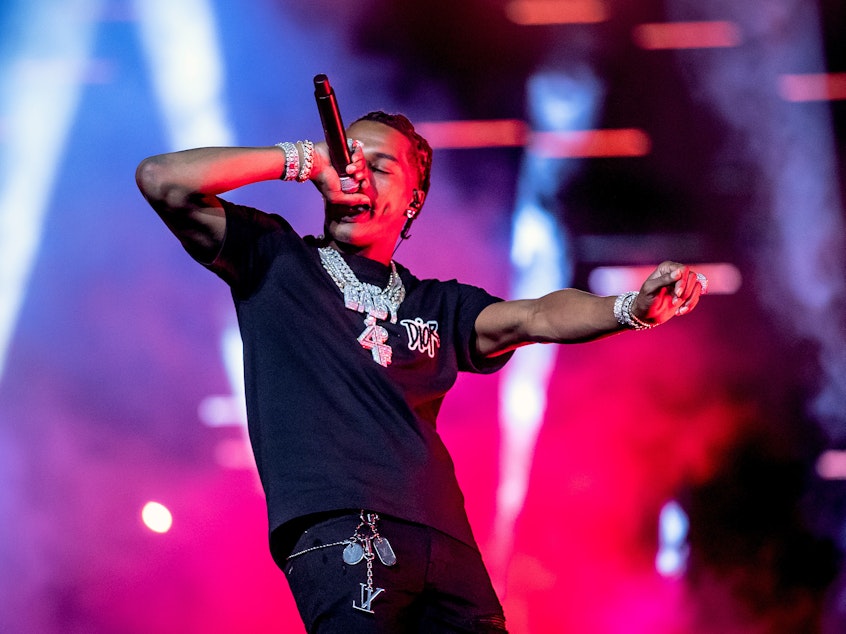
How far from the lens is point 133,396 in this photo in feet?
13.5

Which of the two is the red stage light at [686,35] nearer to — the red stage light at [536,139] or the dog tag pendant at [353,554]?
the red stage light at [536,139]

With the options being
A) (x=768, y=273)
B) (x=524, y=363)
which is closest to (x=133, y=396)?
(x=524, y=363)

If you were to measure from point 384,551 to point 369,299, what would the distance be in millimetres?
585

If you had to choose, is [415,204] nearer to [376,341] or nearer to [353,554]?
[376,341]

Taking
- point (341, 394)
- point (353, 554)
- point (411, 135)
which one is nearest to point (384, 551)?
point (353, 554)

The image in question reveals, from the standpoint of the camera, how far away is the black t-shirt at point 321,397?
2.03 meters

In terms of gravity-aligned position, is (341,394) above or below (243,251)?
below

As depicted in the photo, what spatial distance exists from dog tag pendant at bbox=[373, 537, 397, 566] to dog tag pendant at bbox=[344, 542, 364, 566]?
31mm

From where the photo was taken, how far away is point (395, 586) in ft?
6.54

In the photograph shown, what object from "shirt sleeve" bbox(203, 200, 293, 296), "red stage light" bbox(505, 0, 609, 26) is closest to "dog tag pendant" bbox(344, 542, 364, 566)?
"shirt sleeve" bbox(203, 200, 293, 296)

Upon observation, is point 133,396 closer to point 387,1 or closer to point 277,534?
point 387,1

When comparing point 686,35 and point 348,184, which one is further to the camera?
point 686,35

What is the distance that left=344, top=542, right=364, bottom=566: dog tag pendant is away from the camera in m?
1.96

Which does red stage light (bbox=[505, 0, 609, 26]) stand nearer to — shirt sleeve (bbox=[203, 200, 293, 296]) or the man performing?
the man performing
